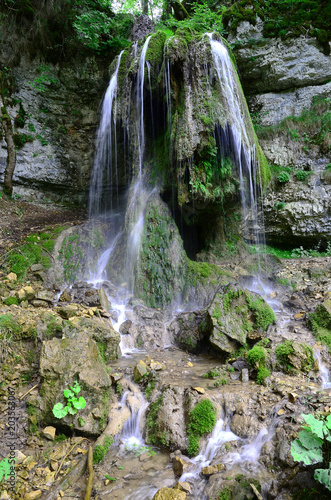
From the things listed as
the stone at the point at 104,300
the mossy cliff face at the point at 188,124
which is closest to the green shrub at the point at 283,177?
the mossy cliff face at the point at 188,124

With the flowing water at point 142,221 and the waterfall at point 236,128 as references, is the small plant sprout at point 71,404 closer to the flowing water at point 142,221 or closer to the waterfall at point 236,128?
the flowing water at point 142,221

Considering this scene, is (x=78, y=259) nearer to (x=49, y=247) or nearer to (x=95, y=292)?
(x=49, y=247)

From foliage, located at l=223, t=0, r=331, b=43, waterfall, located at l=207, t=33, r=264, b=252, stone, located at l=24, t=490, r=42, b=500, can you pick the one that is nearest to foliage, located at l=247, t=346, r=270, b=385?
stone, located at l=24, t=490, r=42, b=500

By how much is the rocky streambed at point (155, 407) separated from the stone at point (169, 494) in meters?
0.01

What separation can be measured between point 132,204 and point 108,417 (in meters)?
5.44

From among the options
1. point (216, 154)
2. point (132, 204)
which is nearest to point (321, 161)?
point (216, 154)

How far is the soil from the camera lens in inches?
299

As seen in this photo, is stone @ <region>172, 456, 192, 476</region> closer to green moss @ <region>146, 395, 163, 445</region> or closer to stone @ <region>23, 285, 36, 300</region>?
green moss @ <region>146, 395, 163, 445</region>

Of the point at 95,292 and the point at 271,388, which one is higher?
the point at 95,292

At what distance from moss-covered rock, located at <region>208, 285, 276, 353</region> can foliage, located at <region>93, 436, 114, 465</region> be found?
2.16 meters

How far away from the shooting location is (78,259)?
743cm

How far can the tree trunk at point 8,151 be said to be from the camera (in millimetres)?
9406

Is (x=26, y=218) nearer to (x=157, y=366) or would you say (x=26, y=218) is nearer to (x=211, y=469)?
(x=157, y=366)

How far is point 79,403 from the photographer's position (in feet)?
10.5
